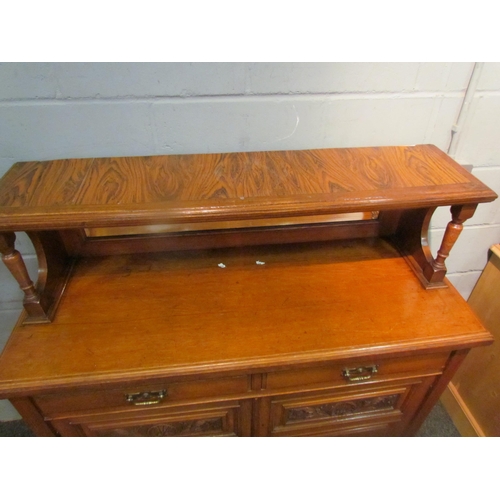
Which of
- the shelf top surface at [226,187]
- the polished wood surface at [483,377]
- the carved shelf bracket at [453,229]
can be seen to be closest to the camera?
the shelf top surface at [226,187]

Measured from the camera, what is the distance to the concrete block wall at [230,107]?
31.2 inches

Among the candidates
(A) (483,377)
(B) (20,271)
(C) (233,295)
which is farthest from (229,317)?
(A) (483,377)

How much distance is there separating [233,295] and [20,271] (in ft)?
1.59

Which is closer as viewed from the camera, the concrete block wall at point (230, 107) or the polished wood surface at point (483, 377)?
the concrete block wall at point (230, 107)

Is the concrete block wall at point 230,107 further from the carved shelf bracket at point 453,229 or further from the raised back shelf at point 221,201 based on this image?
the carved shelf bracket at point 453,229

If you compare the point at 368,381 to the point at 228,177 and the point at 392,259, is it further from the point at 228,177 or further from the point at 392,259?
the point at 228,177

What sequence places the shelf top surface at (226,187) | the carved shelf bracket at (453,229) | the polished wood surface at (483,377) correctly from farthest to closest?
the polished wood surface at (483,377) < the carved shelf bracket at (453,229) < the shelf top surface at (226,187)

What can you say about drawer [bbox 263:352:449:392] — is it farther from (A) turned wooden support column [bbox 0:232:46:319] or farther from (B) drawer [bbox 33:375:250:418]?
(A) turned wooden support column [bbox 0:232:46:319]

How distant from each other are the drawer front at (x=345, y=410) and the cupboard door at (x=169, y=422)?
0.07 metres

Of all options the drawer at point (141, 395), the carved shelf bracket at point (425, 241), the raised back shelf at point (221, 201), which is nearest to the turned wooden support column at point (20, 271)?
the raised back shelf at point (221, 201)

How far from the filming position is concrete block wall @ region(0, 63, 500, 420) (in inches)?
31.2

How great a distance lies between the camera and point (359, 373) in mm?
829

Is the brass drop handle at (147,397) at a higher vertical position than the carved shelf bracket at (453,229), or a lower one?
lower
